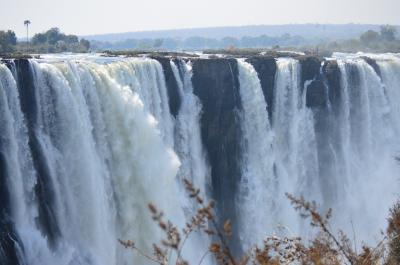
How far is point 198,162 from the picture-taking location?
26.5 meters

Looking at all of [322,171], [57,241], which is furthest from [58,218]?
[322,171]

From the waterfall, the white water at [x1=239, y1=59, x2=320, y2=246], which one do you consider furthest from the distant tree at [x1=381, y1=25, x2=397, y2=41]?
the waterfall

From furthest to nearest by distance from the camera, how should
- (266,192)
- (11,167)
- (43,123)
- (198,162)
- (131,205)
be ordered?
(266,192), (198,162), (131,205), (43,123), (11,167)

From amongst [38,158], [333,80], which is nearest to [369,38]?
[333,80]

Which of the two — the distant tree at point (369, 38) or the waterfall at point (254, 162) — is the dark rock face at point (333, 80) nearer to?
the waterfall at point (254, 162)

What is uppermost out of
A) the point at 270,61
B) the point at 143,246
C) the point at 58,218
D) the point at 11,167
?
the point at 270,61

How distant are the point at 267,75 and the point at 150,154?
9.61 m

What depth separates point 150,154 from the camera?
22.4 meters

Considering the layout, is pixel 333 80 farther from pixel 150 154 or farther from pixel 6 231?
pixel 6 231

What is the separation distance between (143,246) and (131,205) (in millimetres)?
1357

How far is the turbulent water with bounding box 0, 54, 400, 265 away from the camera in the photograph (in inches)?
713

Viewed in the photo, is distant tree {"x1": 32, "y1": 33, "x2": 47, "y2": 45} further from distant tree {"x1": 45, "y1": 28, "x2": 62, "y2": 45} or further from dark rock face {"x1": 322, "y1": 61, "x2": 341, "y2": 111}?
dark rock face {"x1": 322, "y1": 61, "x2": 341, "y2": 111}

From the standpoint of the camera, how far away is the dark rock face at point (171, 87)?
25.3 meters

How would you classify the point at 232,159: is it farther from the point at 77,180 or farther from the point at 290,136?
the point at 77,180
